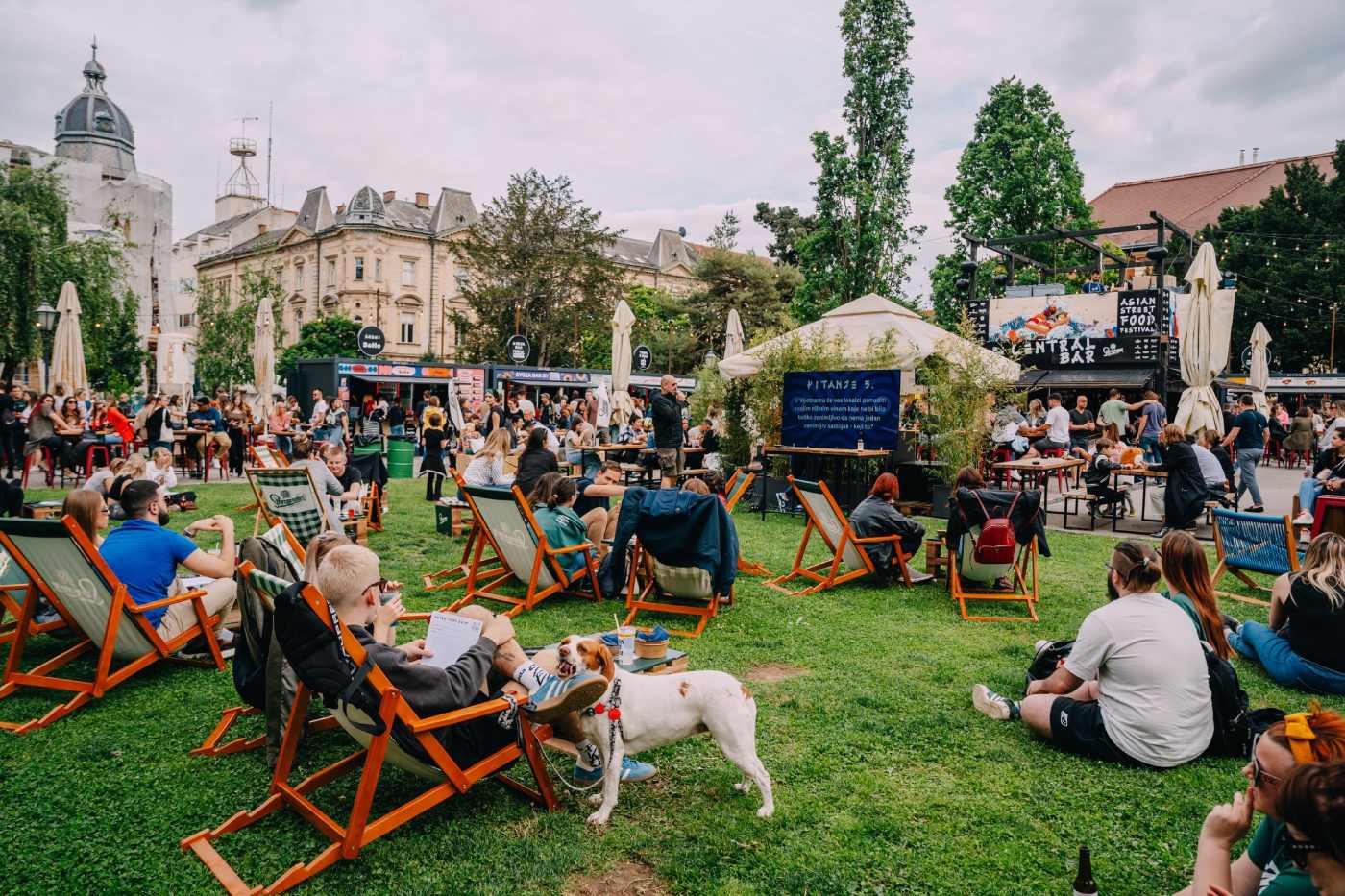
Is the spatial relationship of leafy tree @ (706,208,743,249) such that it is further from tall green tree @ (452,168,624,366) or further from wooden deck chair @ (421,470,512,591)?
wooden deck chair @ (421,470,512,591)

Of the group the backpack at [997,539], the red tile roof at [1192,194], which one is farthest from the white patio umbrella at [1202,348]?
the red tile roof at [1192,194]

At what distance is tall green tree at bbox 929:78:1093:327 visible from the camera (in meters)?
31.7

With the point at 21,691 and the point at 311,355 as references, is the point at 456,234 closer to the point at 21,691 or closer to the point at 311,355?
the point at 311,355

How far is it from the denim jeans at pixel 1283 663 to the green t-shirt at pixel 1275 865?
336 cm

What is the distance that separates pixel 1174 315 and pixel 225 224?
3419 inches

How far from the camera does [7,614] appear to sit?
5.64m

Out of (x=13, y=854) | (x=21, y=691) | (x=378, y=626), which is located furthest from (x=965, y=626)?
(x=21, y=691)

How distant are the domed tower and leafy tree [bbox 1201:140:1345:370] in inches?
3076

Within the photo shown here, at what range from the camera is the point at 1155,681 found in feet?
11.6

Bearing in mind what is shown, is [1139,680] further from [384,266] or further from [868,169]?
[384,266]

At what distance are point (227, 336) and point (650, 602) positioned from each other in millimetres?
42018

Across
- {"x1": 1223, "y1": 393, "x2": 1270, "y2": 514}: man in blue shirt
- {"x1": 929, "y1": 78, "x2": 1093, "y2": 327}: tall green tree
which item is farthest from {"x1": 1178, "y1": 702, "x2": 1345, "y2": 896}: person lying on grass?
{"x1": 929, "y1": 78, "x2": 1093, "y2": 327}: tall green tree

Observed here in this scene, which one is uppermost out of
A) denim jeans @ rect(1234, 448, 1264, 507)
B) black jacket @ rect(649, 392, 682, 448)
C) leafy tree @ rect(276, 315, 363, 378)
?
leafy tree @ rect(276, 315, 363, 378)

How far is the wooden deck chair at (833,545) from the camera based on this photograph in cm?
683
